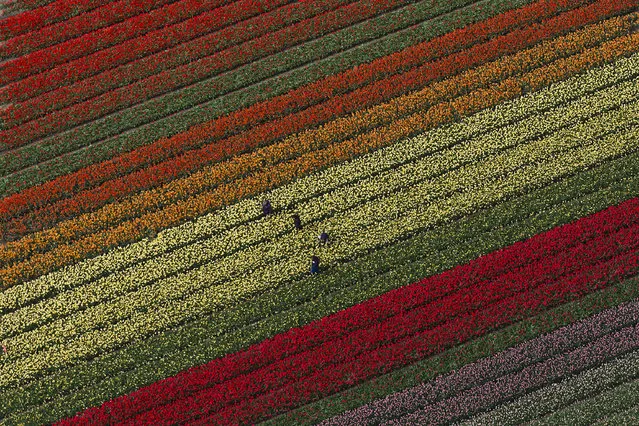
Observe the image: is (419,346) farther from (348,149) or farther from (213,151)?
(213,151)

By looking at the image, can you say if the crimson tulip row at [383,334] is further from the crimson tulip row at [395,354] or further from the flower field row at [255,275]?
the flower field row at [255,275]

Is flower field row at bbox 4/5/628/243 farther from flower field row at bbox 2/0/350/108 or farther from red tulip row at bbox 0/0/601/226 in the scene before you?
flower field row at bbox 2/0/350/108

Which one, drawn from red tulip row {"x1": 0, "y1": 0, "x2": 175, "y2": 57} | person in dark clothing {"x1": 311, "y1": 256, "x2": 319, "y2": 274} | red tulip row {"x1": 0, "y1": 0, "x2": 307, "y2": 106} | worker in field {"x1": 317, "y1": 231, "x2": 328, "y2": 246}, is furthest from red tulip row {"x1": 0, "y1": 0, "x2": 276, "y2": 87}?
person in dark clothing {"x1": 311, "y1": 256, "x2": 319, "y2": 274}

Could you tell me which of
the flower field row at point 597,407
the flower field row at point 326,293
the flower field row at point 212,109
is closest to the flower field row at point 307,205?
the flower field row at point 326,293

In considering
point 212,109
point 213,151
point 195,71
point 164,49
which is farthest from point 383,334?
point 164,49

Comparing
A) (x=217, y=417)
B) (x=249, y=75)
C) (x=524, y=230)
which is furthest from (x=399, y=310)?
(x=249, y=75)

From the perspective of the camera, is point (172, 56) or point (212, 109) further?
point (172, 56)

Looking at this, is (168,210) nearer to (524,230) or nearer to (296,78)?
(296,78)
